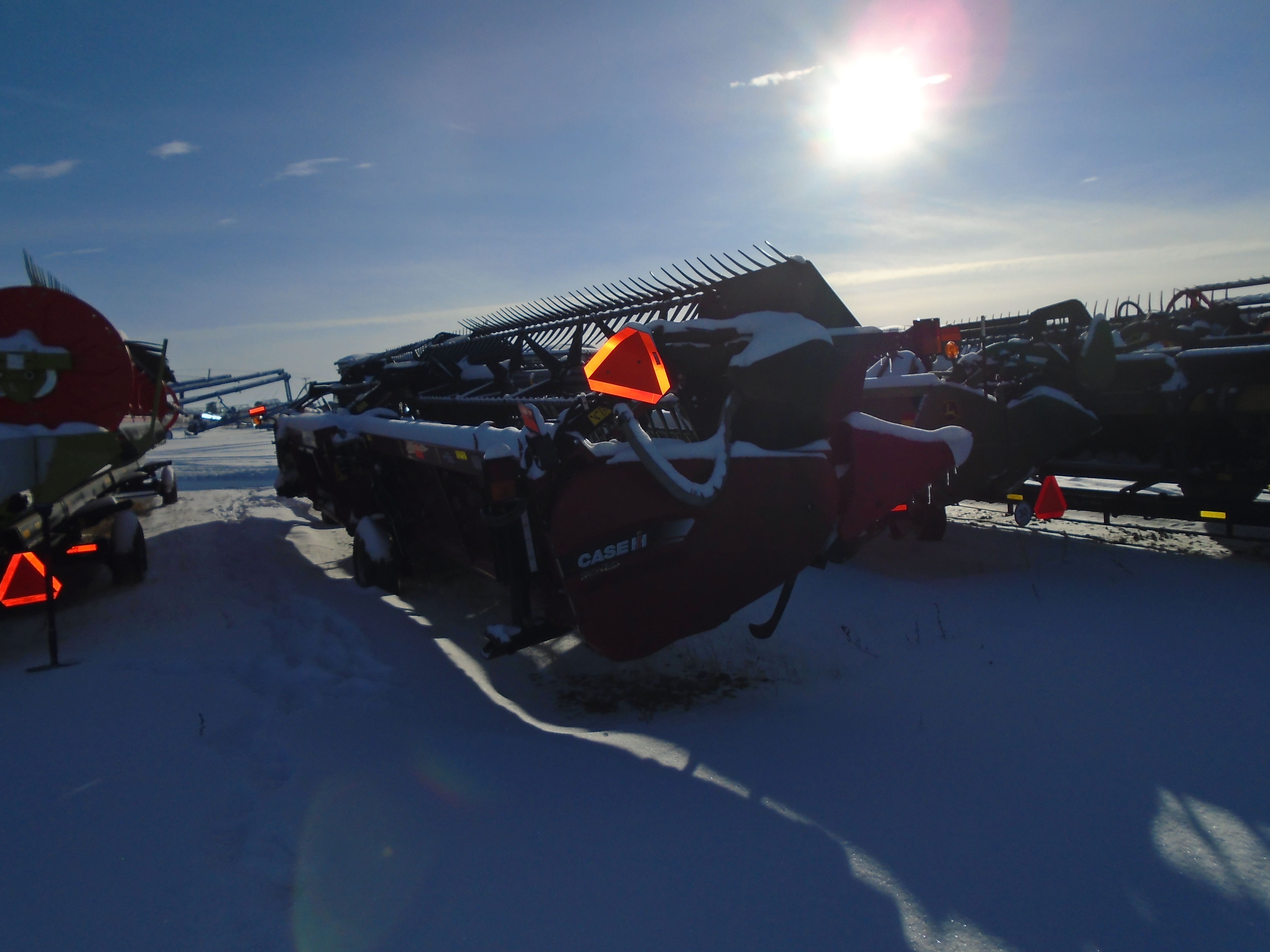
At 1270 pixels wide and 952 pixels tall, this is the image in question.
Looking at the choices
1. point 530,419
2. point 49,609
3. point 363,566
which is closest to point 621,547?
point 530,419

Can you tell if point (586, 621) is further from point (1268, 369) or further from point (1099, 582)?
point (1268, 369)

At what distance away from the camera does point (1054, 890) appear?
195cm

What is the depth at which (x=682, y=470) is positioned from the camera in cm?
327

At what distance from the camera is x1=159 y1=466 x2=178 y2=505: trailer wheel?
10.4 meters

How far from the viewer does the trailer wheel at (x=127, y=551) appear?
5.59m

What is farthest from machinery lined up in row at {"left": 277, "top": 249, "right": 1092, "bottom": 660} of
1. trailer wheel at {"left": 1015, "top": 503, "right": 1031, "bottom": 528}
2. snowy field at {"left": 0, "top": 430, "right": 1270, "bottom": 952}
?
trailer wheel at {"left": 1015, "top": 503, "right": 1031, "bottom": 528}

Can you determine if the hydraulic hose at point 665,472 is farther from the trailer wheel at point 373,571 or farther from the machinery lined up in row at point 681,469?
the trailer wheel at point 373,571

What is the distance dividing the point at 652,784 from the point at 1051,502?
553 cm

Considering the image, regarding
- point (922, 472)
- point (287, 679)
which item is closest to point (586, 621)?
point (287, 679)

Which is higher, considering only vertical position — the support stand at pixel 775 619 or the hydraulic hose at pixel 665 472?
the hydraulic hose at pixel 665 472

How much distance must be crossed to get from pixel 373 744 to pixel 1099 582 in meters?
5.13

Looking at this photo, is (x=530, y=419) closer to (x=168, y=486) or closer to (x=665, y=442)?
(x=665, y=442)

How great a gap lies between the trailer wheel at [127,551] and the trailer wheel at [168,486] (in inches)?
194

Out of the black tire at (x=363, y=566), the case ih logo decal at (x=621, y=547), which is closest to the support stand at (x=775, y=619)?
the case ih logo decal at (x=621, y=547)
